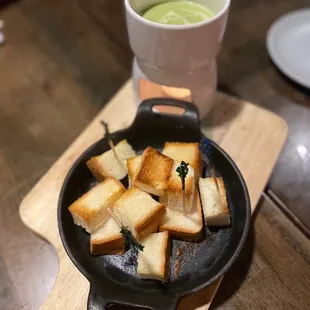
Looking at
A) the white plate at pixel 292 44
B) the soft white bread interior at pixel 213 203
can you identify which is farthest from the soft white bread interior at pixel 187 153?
the white plate at pixel 292 44

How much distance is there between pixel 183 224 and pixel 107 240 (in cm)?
12

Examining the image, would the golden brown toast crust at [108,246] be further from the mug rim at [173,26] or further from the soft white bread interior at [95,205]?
the mug rim at [173,26]

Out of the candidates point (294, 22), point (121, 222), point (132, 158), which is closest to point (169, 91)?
point (132, 158)

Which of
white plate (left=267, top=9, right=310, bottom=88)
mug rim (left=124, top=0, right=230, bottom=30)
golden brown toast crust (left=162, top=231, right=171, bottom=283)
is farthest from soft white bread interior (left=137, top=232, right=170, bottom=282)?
white plate (left=267, top=9, right=310, bottom=88)

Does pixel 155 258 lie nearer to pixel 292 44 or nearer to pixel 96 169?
pixel 96 169

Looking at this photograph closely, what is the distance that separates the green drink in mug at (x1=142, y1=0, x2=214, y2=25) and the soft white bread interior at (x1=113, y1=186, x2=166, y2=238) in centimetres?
32

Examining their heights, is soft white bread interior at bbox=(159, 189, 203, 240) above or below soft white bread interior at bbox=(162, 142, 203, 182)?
below

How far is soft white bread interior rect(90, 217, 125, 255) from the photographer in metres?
0.69

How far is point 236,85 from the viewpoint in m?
1.01

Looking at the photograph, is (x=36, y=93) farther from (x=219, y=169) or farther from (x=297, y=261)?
(x=297, y=261)

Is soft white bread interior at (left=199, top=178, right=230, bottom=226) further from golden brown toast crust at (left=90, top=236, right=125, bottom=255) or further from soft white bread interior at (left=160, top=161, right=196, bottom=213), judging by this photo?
golden brown toast crust at (left=90, top=236, right=125, bottom=255)

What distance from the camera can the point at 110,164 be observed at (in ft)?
2.56

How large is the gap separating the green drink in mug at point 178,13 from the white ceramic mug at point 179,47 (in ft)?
0.03

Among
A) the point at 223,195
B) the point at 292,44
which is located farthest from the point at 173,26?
the point at 292,44
